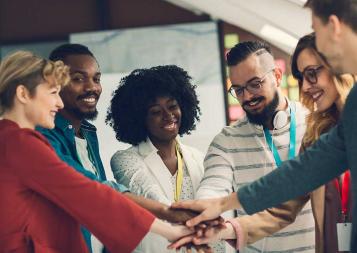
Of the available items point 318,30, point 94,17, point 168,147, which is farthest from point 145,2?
point 318,30

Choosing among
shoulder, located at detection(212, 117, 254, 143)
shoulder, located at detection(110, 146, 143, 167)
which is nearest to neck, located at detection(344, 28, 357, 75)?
shoulder, located at detection(212, 117, 254, 143)

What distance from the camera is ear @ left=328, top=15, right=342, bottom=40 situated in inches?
67.6

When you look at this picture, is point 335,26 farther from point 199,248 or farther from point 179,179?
point 179,179

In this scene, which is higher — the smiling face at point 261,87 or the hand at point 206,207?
the smiling face at point 261,87

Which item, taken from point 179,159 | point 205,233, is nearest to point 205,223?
point 205,233

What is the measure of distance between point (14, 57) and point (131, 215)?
637 millimetres

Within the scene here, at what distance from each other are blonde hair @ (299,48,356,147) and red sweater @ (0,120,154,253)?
0.81 meters

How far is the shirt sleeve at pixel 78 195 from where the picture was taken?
6.16 feet

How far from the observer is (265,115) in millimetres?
2654

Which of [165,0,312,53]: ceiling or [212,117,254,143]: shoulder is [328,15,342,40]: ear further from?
[165,0,312,53]: ceiling

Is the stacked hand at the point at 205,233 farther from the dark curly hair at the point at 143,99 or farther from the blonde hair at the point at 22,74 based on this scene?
the blonde hair at the point at 22,74

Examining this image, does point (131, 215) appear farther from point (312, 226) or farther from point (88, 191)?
point (312, 226)

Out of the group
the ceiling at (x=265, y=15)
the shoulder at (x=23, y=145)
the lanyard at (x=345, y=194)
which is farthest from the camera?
the ceiling at (x=265, y=15)

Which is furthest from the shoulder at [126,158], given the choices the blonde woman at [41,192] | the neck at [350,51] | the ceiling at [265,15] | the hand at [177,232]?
the ceiling at [265,15]
